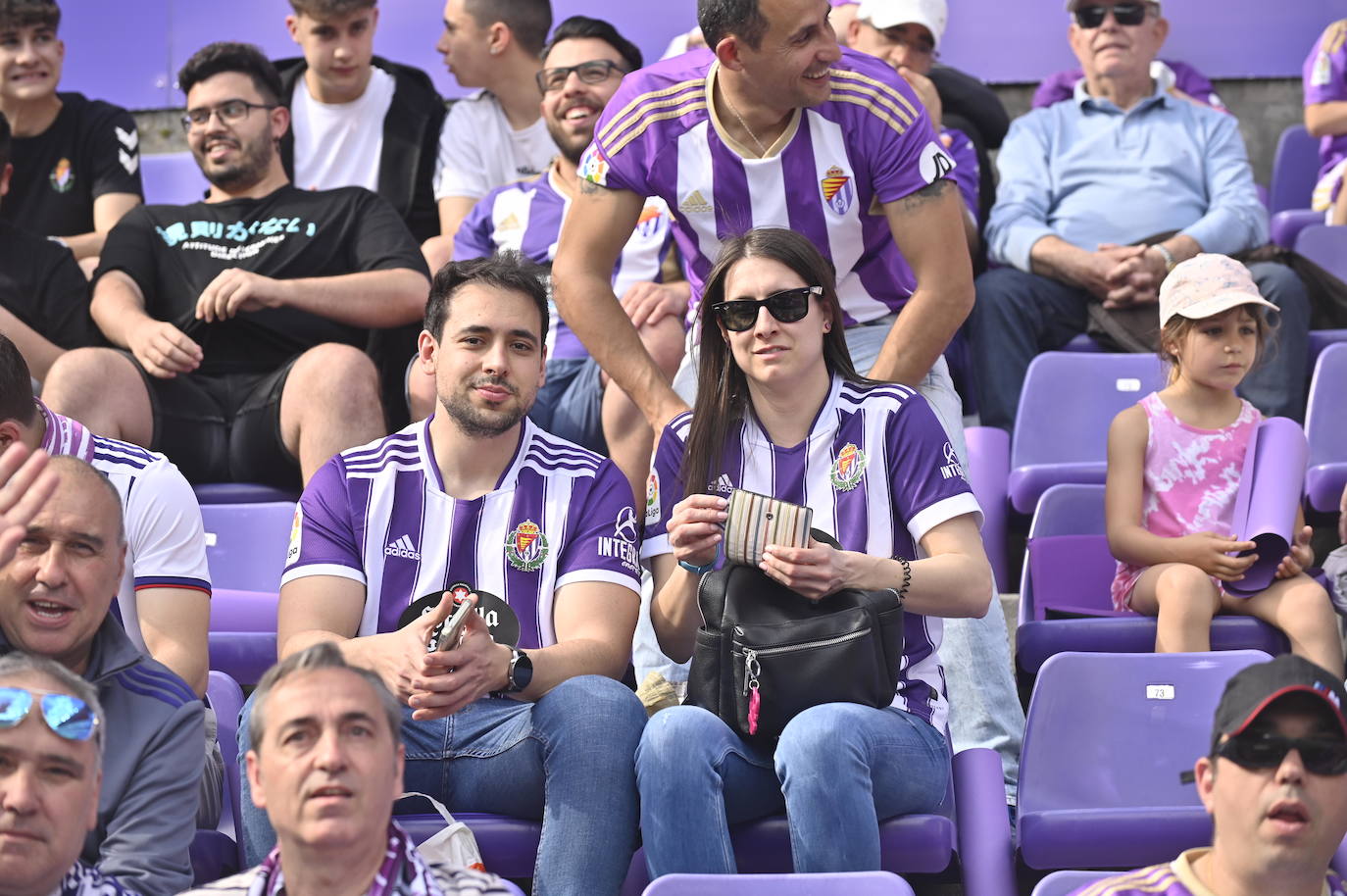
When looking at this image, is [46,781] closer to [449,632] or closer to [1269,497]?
[449,632]

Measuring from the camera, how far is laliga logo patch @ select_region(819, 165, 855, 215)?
3637 millimetres

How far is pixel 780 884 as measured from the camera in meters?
2.39

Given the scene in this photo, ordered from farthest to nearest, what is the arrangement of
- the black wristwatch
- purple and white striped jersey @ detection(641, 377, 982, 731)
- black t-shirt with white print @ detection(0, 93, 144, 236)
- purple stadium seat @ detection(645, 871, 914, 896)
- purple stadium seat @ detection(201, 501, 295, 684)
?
black t-shirt with white print @ detection(0, 93, 144, 236) < purple stadium seat @ detection(201, 501, 295, 684) < purple and white striped jersey @ detection(641, 377, 982, 731) < the black wristwatch < purple stadium seat @ detection(645, 871, 914, 896)

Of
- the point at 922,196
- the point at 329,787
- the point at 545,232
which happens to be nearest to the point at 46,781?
the point at 329,787

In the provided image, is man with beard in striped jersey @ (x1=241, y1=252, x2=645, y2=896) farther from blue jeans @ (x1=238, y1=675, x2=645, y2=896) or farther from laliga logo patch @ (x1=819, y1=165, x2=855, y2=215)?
laliga logo patch @ (x1=819, y1=165, x2=855, y2=215)

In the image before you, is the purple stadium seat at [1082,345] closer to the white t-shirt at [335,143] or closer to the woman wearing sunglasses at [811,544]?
the woman wearing sunglasses at [811,544]

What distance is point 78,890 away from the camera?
7.60 ft

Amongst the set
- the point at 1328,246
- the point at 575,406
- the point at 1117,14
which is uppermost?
the point at 1117,14

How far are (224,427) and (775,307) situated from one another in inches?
69.5

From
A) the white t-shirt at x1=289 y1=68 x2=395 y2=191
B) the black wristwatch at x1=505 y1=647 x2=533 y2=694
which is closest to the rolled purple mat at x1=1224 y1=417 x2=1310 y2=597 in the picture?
the black wristwatch at x1=505 y1=647 x2=533 y2=694

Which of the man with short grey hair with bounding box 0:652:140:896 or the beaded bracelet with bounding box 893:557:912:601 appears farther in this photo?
the beaded bracelet with bounding box 893:557:912:601

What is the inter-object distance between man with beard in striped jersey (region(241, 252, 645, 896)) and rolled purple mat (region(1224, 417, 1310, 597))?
1.33 meters

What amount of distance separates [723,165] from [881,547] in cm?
100

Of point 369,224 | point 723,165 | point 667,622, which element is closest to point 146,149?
point 369,224
